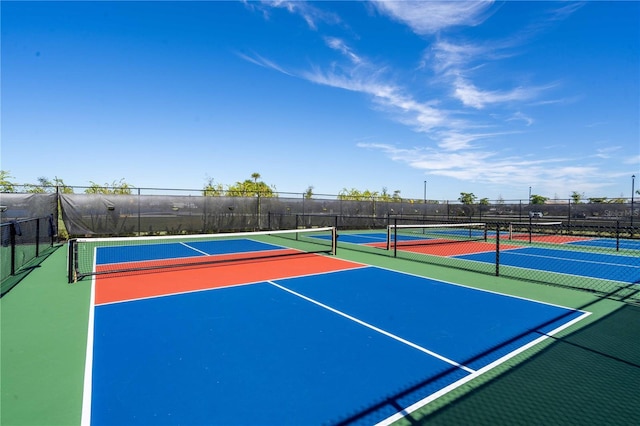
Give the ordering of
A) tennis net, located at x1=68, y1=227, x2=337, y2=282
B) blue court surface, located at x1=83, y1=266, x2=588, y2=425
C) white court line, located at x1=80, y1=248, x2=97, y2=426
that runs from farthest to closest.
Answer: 1. tennis net, located at x1=68, y1=227, x2=337, y2=282
2. blue court surface, located at x1=83, y1=266, x2=588, y2=425
3. white court line, located at x1=80, y1=248, x2=97, y2=426

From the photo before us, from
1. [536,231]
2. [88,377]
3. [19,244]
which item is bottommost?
[88,377]

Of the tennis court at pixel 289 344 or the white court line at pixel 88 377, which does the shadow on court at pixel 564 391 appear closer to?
the tennis court at pixel 289 344

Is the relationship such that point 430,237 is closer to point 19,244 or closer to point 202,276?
point 202,276

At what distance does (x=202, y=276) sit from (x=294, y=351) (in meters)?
4.87

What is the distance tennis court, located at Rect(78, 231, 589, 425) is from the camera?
3043mm

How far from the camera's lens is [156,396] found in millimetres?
3145

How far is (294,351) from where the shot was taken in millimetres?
4102

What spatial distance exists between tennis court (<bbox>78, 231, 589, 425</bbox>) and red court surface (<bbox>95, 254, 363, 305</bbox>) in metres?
0.07

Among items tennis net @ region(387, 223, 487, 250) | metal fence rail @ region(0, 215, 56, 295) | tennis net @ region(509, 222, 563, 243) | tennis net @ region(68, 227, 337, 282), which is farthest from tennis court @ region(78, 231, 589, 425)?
tennis net @ region(509, 222, 563, 243)

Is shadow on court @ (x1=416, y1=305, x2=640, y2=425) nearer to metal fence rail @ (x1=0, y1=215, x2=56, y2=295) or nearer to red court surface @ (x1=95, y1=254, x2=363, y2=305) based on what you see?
red court surface @ (x1=95, y1=254, x2=363, y2=305)

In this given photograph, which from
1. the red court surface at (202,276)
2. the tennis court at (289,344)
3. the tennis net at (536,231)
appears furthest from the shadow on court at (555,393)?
the tennis net at (536,231)

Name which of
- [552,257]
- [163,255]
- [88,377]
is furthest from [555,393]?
[163,255]

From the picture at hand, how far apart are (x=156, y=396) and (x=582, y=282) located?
353 inches

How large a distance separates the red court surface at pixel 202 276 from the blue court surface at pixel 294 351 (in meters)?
0.59
